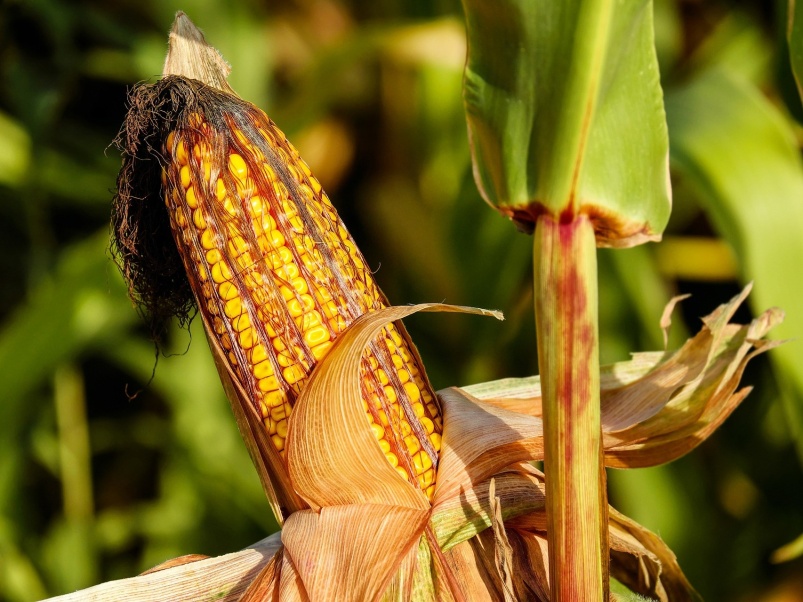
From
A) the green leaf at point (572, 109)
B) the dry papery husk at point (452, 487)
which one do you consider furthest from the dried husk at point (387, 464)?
the green leaf at point (572, 109)

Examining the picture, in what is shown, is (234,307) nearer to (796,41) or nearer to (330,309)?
(330,309)

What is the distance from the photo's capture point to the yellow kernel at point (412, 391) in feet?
2.05

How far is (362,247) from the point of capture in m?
2.02

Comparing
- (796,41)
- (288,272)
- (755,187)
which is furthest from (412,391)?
(755,187)

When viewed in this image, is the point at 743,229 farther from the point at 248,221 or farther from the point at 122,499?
the point at 122,499

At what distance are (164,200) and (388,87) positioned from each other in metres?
1.44

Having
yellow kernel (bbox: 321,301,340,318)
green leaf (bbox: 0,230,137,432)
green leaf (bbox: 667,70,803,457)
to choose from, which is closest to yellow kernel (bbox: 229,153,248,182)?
yellow kernel (bbox: 321,301,340,318)

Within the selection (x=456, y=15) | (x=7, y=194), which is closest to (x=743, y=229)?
(x=456, y=15)

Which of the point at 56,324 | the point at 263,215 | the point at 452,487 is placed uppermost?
the point at 263,215

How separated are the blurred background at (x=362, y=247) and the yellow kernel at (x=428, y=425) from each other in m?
0.60

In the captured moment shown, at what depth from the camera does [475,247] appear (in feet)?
4.88

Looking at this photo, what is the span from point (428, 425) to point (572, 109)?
0.26 m

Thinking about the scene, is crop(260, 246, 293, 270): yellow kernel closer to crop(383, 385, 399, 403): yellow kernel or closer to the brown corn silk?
the brown corn silk

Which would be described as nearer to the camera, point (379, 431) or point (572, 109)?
point (572, 109)
